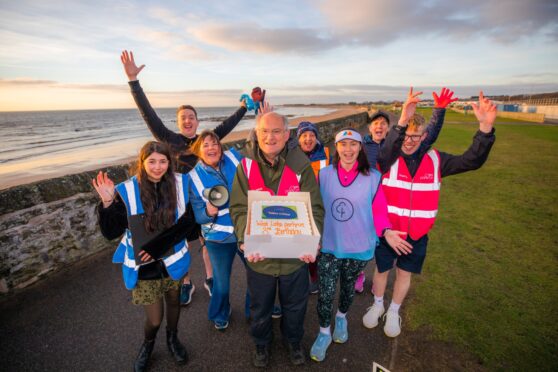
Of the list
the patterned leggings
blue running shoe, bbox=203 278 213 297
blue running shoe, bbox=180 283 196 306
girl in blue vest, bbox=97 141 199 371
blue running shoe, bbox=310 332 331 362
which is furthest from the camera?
blue running shoe, bbox=203 278 213 297

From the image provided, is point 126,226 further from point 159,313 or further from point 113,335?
point 113,335

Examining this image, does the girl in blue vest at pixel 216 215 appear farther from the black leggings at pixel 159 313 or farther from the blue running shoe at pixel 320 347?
the blue running shoe at pixel 320 347

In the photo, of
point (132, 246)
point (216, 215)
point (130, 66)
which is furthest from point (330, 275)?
point (130, 66)

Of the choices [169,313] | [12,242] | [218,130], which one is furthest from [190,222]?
[12,242]

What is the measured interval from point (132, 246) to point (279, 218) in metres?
1.44

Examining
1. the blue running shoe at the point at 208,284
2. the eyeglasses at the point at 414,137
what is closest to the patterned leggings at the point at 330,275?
the eyeglasses at the point at 414,137

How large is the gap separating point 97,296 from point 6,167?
644 inches

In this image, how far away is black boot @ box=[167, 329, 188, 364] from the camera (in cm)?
273

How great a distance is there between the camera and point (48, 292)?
3.64 m

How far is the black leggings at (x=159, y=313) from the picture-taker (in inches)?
101

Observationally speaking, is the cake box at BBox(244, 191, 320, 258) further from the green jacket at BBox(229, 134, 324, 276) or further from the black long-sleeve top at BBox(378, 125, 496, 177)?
the black long-sleeve top at BBox(378, 125, 496, 177)

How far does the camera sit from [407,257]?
3.13 meters

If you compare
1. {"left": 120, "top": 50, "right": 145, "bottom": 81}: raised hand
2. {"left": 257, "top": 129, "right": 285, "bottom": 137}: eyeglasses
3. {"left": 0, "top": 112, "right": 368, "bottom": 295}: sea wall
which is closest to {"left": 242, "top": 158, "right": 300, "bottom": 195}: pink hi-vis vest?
{"left": 257, "top": 129, "right": 285, "bottom": 137}: eyeglasses

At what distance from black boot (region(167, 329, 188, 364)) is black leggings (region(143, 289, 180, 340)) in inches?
2.9
